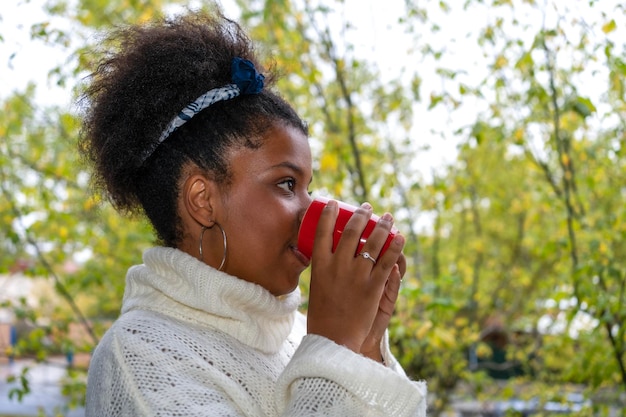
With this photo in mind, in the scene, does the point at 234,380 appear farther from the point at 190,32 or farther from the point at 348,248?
the point at 190,32

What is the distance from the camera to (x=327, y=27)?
11.7 feet

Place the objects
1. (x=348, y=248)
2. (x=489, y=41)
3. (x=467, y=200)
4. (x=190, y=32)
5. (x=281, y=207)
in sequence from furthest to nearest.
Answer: (x=467, y=200), (x=489, y=41), (x=190, y=32), (x=281, y=207), (x=348, y=248)

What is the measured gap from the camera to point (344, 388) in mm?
1130

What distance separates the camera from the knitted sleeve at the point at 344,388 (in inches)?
44.1

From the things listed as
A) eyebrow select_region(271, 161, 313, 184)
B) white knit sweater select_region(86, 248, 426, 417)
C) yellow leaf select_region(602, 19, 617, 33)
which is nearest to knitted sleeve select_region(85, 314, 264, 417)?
white knit sweater select_region(86, 248, 426, 417)

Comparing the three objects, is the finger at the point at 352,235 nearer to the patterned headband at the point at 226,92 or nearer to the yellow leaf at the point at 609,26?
the patterned headband at the point at 226,92

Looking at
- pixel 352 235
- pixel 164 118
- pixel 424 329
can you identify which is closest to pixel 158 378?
pixel 352 235

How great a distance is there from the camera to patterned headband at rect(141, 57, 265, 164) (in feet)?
4.57

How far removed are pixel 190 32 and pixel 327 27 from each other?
2.10 metres

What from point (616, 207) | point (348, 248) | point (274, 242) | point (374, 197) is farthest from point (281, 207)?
point (616, 207)

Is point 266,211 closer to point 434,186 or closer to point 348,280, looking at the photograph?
point 348,280

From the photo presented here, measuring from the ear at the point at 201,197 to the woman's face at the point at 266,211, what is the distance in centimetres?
3

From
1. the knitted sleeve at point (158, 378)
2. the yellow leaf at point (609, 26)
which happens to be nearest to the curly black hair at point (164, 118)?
the knitted sleeve at point (158, 378)

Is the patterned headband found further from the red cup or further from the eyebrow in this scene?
the red cup
